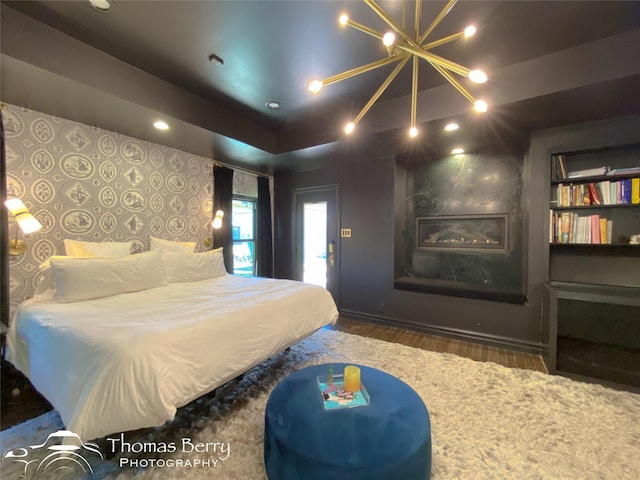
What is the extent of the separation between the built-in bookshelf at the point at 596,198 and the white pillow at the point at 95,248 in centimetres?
447

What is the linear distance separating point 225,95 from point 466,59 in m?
2.28

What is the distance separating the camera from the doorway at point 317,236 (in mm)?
4219

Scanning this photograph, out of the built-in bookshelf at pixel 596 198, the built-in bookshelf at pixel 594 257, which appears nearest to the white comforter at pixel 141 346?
the built-in bookshelf at pixel 594 257

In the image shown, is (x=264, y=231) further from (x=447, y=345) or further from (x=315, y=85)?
(x=315, y=85)

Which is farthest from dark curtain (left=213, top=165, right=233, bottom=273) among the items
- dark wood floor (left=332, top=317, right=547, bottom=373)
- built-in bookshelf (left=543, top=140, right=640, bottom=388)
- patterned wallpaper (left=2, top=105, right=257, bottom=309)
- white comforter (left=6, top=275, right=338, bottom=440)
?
built-in bookshelf (left=543, top=140, right=640, bottom=388)

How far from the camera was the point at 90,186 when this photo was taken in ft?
8.75

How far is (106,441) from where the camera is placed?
1543 mm

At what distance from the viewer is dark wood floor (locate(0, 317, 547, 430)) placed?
6.32 ft

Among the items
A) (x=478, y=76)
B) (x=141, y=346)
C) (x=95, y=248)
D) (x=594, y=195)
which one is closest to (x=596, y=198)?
(x=594, y=195)

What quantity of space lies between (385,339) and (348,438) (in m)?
2.15

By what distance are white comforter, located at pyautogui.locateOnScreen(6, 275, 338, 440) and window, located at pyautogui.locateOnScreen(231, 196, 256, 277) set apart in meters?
1.99

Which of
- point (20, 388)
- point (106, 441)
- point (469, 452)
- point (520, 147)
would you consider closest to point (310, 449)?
point (469, 452)

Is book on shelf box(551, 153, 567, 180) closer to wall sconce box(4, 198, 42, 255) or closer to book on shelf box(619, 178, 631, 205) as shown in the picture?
book on shelf box(619, 178, 631, 205)

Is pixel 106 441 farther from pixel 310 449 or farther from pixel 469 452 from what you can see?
pixel 469 452
